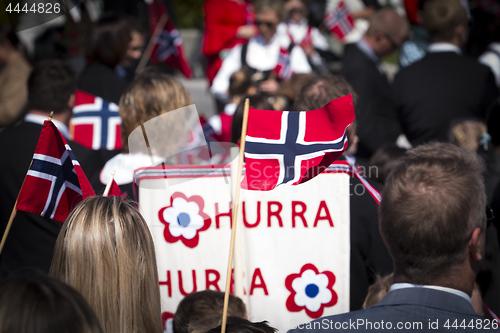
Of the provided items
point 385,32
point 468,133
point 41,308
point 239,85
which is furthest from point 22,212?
point 385,32

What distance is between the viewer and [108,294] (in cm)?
180

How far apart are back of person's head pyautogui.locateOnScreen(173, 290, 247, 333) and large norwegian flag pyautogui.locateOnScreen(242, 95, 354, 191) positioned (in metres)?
0.54

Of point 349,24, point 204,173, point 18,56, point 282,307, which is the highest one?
point 349,24

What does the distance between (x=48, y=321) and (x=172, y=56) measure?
5.78 metres

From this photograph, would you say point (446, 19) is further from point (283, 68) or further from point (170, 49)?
point (170, 49)

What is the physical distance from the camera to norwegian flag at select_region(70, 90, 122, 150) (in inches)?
158

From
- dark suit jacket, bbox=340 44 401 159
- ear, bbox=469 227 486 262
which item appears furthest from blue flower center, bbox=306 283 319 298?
dark suit jacket, bbox=340 44 401 159

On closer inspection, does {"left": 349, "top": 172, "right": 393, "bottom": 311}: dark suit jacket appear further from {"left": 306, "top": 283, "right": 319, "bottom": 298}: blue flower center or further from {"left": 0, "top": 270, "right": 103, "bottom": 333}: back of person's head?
{"left": 0, "top": 270, "right": 103, "bottom": 333}: back of person's head

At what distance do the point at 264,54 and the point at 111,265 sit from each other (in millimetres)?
Answer: 4673

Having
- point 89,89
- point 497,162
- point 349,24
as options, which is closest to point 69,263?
point 497,162

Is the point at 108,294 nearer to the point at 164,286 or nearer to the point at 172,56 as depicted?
the point at 164,286

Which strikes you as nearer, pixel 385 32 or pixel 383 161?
pixel 383 161

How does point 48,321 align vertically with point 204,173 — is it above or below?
below

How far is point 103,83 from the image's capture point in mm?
4480
